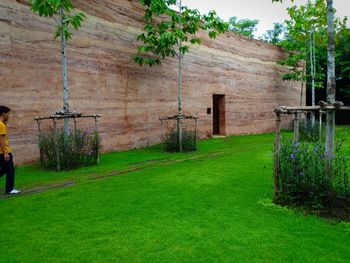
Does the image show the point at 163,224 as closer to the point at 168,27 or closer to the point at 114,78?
the point at 114,78

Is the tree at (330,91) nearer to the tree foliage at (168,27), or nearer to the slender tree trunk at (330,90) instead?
the slender tree trunk at (330,90)

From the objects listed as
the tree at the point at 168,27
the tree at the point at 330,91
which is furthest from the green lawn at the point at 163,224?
the tree at the point at 168,27

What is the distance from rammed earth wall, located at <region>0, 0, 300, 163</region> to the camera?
8.22m

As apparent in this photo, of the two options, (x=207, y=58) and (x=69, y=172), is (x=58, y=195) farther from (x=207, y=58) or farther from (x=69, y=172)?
(x=207, y=58)

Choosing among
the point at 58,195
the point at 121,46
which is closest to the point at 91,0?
the point at 121,46

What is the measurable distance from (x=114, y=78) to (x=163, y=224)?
7.42 m

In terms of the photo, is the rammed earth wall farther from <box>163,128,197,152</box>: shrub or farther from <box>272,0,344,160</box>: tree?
<box>272,0,344,160</box>: tree

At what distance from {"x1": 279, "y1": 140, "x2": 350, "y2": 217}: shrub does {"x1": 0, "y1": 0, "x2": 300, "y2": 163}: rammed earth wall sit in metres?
6.33

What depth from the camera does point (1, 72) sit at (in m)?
7.86

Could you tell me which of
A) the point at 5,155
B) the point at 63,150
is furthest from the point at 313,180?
the point at 63,150

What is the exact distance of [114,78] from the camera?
10.7 meters

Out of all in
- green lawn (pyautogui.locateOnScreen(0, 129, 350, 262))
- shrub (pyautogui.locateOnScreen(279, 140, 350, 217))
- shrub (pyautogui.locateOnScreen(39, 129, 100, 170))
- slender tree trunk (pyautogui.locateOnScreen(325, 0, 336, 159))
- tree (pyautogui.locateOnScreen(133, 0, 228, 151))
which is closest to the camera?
green lawn (pyautogui.locateOnScreen(0, 129, 350, 262))

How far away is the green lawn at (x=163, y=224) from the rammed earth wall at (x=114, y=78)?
2693mm

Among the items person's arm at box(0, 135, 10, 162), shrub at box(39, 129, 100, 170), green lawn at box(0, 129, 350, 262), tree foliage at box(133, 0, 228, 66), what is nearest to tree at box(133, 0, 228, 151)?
tree foliage at box(133, 0, 228, 66)
